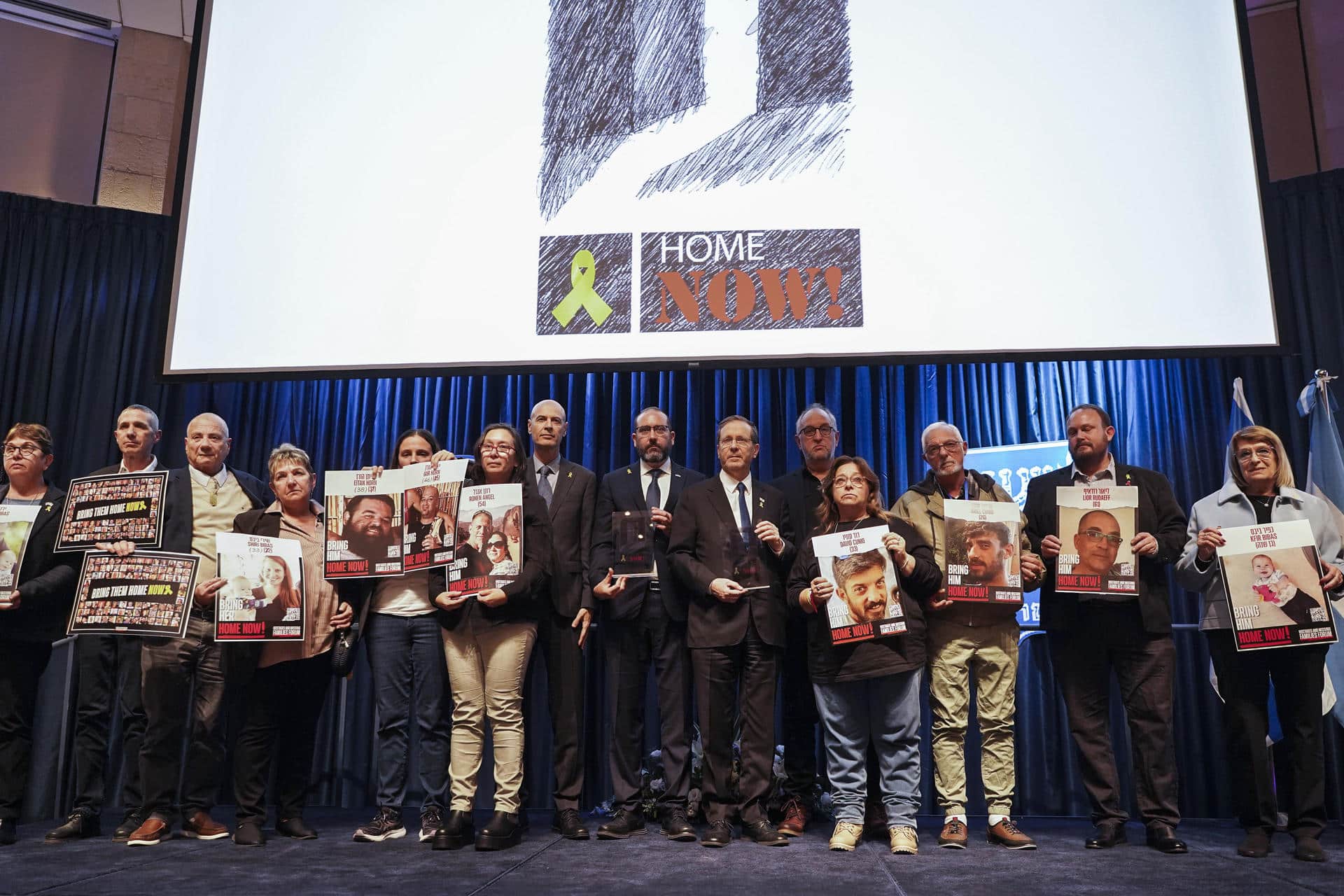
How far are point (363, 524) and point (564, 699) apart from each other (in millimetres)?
950

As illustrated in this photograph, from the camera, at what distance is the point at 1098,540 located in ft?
11.2

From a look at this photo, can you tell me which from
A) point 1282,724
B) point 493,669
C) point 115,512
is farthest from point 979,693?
point 115,512

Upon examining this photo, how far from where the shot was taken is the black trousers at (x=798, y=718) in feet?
12.8

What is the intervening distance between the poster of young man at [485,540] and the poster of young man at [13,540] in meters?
1.55

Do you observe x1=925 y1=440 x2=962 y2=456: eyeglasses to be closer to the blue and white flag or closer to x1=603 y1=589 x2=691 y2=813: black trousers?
x1=603 y1=589 x2=691 y2=813: black trousers

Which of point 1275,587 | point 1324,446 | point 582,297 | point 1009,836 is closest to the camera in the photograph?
point 1275,587

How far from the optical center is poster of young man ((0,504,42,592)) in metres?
3.55

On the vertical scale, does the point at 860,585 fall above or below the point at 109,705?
above

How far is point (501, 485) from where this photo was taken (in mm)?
3482

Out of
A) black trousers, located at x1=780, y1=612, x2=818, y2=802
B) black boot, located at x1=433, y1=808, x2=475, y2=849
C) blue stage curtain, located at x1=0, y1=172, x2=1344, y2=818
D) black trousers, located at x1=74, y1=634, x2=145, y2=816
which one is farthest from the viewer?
blue stage curtain, located at x1=0, y1=172, x2=1344, y2=818

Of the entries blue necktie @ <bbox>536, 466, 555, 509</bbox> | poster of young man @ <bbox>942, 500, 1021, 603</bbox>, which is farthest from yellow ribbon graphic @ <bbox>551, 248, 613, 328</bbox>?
poster of young man @ <bbox>942, 500, 1021, 603</bbox>

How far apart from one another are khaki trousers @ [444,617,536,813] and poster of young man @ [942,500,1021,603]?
4.87 feet

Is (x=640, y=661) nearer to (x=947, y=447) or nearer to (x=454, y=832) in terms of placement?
(x=454, y=832)

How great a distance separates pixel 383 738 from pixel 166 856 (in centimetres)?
73
